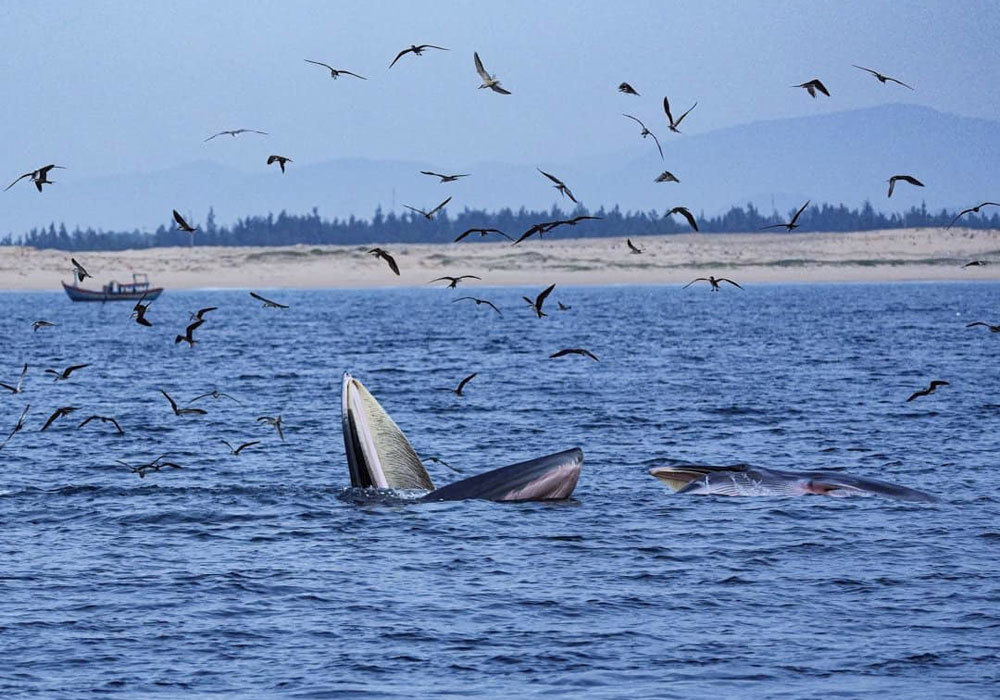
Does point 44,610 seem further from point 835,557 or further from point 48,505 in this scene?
point 835,557

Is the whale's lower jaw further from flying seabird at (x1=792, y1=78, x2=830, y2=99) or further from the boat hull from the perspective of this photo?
the boat hull

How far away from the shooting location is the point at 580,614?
1620cm

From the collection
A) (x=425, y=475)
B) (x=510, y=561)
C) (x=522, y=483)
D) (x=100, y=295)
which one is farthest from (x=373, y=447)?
(x=100, y=295)

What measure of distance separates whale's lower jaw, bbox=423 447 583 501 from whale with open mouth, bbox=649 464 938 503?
2561 mm

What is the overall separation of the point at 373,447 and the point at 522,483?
8.40 feet

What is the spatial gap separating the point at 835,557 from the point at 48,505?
493 inches

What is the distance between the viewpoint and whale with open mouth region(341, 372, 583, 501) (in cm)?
2152

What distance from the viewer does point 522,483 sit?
886 inches

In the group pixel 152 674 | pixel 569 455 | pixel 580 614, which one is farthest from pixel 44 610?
pixel 569 455

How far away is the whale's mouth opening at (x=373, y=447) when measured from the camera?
20.9 m

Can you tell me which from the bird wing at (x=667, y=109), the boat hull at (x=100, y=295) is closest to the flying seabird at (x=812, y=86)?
the bird wing at (x=667, y=109)

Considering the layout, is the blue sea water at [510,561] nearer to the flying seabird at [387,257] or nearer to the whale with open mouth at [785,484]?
the whale with open mouth at [785,484]

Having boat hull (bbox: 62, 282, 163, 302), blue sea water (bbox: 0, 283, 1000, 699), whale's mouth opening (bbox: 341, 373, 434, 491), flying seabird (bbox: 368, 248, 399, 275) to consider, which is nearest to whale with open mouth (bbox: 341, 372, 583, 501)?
whale's mouth opening (bbox: 341, 373, 434, 491)

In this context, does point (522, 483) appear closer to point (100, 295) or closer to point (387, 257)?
point (387, 257)
